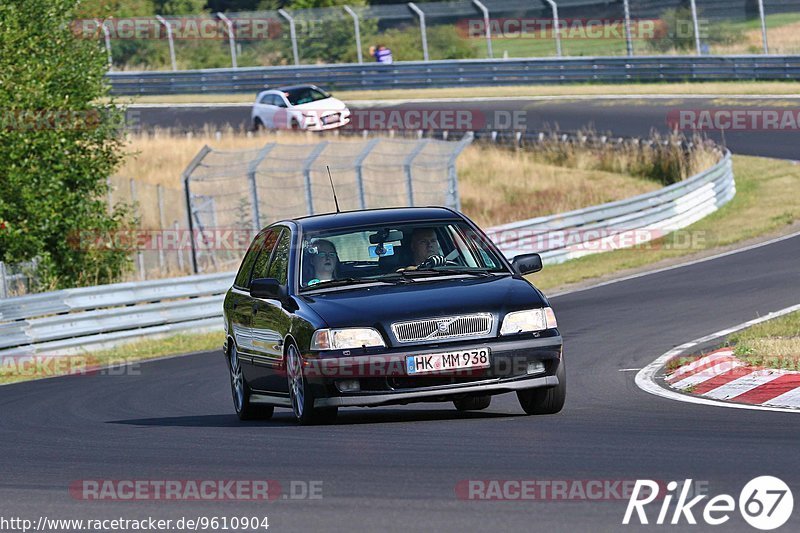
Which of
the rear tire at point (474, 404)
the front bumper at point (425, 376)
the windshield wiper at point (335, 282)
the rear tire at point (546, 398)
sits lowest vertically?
the rear tire at point (474, 404)

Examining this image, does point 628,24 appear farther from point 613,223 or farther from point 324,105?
point 613,223

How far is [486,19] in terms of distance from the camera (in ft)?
152

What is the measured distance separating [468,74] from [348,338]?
3967 cm

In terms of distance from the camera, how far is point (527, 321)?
31.1ft

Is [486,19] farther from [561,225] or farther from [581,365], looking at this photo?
[581,365]

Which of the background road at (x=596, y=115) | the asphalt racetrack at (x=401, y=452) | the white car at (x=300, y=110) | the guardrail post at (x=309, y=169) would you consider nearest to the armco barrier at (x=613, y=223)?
the guardrail post at (x=309, y=169)

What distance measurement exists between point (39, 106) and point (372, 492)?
17.8 m

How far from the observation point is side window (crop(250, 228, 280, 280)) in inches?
444

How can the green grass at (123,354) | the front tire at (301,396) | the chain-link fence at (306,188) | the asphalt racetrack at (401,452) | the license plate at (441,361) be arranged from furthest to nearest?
the chain-link fence at (306,188), the green grass at (123,354), the front tire at (301,396), the license plate at (441,361), the asphalt racetrack at (401,452)

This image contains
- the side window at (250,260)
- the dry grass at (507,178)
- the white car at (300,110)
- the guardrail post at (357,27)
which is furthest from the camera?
the guardrail post at (357,27)

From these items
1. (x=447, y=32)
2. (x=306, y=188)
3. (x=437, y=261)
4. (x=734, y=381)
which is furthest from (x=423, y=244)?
(x=447, y=32)

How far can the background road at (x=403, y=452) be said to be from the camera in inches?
260

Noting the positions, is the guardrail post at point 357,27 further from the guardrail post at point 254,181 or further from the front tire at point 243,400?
the front tire at point 243,400

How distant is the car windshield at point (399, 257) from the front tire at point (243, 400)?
1447 mm
